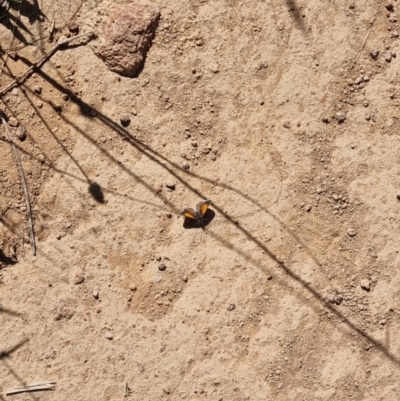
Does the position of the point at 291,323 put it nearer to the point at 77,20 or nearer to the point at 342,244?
the point at 342,244

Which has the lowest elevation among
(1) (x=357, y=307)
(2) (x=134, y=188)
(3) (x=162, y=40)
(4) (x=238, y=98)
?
(1) (x=357, y=307)

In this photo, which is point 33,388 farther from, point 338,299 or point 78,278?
point 338,299

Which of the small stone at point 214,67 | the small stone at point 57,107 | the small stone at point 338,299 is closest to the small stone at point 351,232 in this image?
the small stone at point 338,299

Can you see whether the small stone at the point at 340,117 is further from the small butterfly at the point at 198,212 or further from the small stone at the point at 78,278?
the small stone at the point at 78,278

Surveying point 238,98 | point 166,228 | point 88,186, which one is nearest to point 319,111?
point 238,98

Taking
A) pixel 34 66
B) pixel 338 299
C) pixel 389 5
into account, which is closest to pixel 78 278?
pixel 34 66

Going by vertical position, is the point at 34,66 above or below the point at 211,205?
above

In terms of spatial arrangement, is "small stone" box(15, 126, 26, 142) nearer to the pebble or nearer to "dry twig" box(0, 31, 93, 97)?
"dry twig" box(0, 31, 93, 97)

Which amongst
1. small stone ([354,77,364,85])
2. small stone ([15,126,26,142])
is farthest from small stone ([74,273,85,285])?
small stone ([354,77,364,85])
